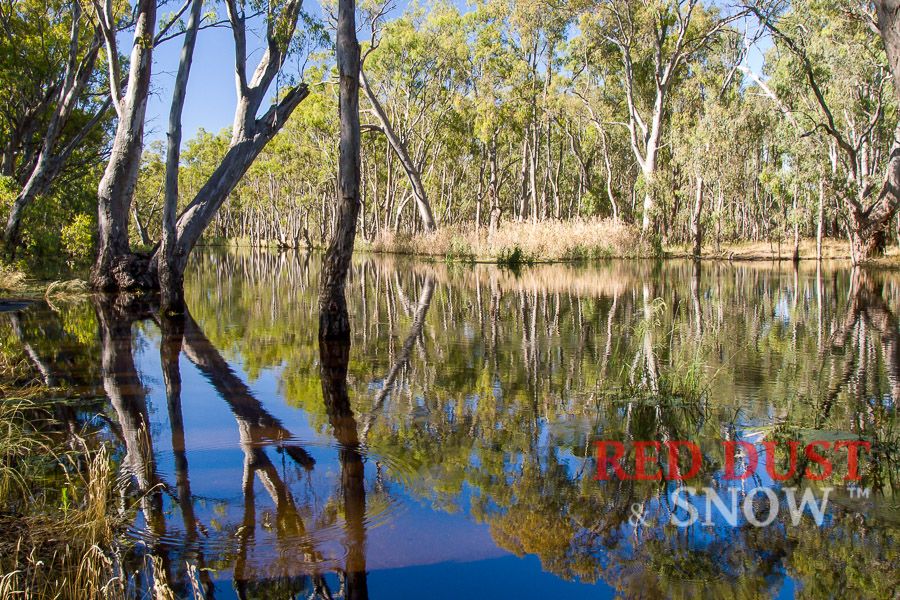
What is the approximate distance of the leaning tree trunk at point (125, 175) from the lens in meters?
15.4

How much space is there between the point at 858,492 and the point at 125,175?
635 inches

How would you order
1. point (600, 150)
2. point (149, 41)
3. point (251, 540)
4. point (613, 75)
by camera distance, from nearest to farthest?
point (251, 540) → point (149, 41) → point (613, 75) → point (600, 150)

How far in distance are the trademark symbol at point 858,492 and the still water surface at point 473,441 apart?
0.15 ft

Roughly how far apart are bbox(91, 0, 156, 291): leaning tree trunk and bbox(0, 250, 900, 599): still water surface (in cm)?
537

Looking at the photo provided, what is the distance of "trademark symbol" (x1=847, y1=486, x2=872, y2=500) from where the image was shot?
4.00 metres

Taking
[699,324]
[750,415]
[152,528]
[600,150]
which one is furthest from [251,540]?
[600,150]

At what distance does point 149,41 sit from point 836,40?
24.1 m

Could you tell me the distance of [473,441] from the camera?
524 cm

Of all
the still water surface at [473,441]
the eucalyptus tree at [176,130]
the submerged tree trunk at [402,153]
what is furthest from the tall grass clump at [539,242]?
the still water surface at [473,441]

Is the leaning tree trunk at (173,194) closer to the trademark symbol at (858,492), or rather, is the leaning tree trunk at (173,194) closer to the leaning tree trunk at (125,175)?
the leaning tree trunk at (125,175)

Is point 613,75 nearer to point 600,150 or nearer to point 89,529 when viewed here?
point 600,150

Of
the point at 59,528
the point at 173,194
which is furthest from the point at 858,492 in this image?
the point at 173,194

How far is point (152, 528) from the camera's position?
371 centimetres

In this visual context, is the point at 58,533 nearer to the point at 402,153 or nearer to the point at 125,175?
the point at 125,175
